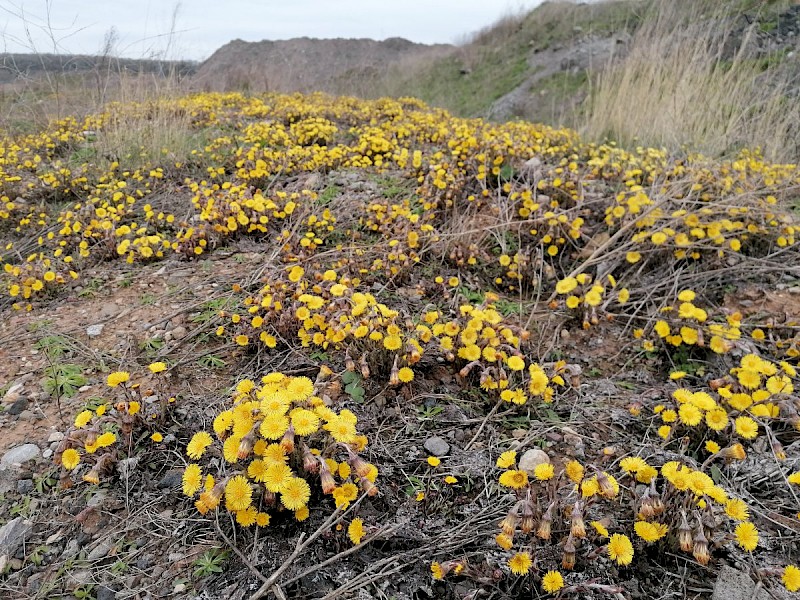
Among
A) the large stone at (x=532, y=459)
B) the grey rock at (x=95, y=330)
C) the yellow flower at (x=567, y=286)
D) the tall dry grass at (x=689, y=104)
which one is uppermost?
the tall dry grass at (x=689, y=104)

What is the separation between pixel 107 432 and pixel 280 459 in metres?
0.83

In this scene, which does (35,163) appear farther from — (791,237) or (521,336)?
(791,237)

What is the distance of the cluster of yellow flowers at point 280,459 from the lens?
57.8 inches

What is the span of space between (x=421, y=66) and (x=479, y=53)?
270cm

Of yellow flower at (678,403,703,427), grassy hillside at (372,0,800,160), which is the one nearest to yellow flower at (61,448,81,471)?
yellow flower at (678,403,703,427)

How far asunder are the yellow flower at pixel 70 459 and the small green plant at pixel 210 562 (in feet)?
2.00

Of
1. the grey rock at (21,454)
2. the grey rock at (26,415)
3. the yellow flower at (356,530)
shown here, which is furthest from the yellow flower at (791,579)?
the grey rock at (26,415)

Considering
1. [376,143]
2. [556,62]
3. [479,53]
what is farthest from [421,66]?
[376,143]

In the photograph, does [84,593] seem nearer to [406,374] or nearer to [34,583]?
[34,583]

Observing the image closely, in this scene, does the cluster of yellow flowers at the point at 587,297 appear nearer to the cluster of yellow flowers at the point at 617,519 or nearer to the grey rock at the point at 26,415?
the cluster of yellow flowers at the point at 617,519

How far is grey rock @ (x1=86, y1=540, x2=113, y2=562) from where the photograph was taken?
1529 millimetres

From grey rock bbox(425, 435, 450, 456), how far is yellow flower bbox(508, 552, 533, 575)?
0.57 metres

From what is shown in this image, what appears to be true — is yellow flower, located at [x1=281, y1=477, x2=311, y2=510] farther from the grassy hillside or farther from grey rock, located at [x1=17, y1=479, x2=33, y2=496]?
the grassy hillside

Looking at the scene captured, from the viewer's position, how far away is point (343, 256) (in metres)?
3.28
